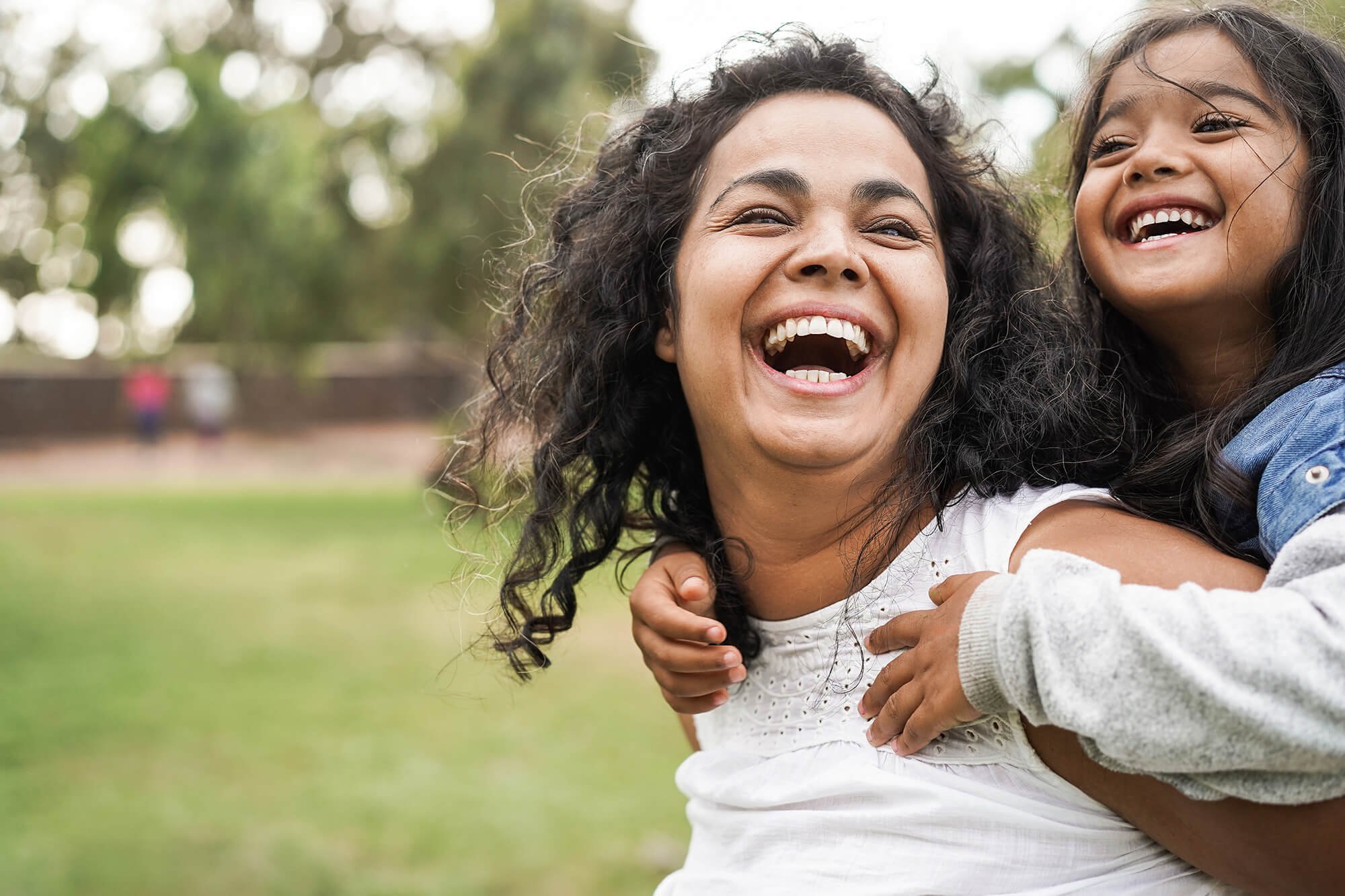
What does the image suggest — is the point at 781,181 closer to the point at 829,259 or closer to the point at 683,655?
the point at 829,259

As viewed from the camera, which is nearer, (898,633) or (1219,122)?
(898,633)

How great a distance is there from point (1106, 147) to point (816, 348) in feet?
2.01

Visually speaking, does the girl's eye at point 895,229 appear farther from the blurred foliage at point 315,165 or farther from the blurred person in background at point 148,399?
the blurred person in background at point 148,399

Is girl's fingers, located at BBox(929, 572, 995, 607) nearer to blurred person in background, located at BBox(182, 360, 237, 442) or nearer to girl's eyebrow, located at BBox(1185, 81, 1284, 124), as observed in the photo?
girl's eyebrow, located at BBox(1185, 81, 1284, 124)

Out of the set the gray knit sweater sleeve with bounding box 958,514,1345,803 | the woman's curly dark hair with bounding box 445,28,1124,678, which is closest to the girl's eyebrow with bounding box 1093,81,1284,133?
the woman's curly dark hair with bounding box 445,28,1124,678

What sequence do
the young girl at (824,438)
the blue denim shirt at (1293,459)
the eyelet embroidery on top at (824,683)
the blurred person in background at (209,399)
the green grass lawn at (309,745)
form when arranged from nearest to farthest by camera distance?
the blue denim shirt at (1293,459)
the young girl at (824,438)
the eyelet embroidery on top at (824,683)
the green grass lawn at (309,745)
the blurred person in background at (209,399)

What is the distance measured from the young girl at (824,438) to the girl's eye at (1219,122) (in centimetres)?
39

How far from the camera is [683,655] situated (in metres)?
1.89

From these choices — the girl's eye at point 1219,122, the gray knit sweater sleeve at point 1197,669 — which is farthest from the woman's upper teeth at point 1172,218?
the gray knit sweater sleeve at point 1197,669

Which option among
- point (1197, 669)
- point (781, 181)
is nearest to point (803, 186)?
point (781, 181)

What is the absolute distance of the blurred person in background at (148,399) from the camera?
25250 millimetres

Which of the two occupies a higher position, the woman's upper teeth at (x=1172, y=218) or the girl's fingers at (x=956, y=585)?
the woman's upper teeth at (x=1172, y=218)

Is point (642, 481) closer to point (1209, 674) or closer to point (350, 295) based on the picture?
point (1209, 674)

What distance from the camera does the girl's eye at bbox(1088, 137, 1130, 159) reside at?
2105mm
